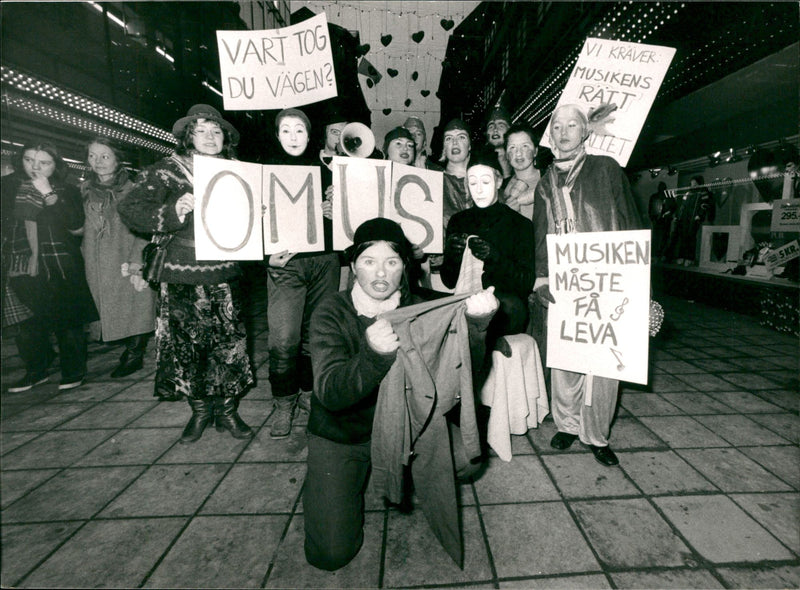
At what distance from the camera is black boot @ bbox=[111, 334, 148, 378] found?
4.39 meters

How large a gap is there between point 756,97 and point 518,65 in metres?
11.9

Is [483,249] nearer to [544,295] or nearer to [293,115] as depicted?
[544,295]

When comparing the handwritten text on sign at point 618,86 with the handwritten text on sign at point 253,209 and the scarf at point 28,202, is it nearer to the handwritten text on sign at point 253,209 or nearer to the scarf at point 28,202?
the handwritten text on sign at point 253,209

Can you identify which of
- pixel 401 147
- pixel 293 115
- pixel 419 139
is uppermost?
pixel 419 139

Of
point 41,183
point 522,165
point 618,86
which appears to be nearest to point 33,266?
point 41,183

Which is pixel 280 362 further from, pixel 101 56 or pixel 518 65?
pixel 518 65

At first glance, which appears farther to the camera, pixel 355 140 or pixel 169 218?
pixel 355 140

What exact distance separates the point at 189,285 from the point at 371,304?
1.51m

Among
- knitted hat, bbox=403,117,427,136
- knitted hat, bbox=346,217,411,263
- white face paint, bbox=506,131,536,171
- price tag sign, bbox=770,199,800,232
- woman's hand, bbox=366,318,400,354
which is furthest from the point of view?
price tag sign, bbox=770,199,800,232

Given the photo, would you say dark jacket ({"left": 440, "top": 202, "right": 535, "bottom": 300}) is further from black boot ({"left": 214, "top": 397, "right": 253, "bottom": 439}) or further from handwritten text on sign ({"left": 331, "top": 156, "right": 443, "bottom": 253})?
black boot ({"left": 214, "top": 397, "right": 253, "bottom": 439})

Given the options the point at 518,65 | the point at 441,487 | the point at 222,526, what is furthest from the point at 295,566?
the point at 518,65

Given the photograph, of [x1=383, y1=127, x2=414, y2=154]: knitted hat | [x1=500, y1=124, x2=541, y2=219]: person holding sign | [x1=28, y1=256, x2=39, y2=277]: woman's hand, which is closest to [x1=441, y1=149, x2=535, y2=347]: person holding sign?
[x1=500, y1=124, x2=541, y2=219]: person holding sign

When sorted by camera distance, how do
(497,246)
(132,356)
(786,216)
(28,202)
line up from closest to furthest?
(497,246), (28,202), (132,356), (786,216)

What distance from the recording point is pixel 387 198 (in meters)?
2.91
